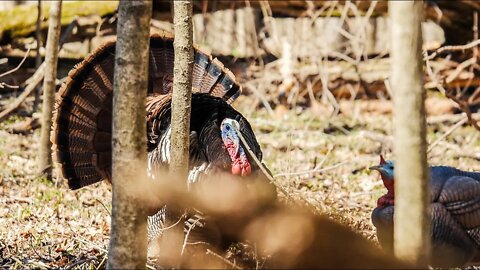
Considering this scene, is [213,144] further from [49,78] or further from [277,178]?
[49,78]

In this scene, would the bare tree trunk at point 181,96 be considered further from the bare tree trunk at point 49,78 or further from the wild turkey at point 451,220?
the bare tree trunk at point 49,78

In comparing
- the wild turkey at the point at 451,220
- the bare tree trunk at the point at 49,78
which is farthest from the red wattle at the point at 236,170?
the bare tree trunk at the point at 49,78

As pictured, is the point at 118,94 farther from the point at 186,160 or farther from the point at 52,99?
the point at 52,99

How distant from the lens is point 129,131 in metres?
3.09

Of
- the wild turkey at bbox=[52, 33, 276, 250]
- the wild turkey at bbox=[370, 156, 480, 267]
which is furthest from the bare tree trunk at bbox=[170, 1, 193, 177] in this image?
the wild turkey at bbox=[370, 156, 480, 267]

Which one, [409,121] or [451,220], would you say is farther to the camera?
[451,220]

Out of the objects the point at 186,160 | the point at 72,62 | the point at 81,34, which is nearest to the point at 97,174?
the point at 186,160

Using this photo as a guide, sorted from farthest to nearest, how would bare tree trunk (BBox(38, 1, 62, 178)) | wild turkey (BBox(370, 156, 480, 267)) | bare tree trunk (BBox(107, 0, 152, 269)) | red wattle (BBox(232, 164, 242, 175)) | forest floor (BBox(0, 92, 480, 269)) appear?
bare tree trunk (BBox(38, 1, 62, 178)), forest floor (BBox(0, 92, 480, 269)), red wattle (BBox(232, 164, 242, 175)), wild turkey (BBox(370, 156, 480, 267)), bare tree trunk (BBox(107, 0, 152, 269))

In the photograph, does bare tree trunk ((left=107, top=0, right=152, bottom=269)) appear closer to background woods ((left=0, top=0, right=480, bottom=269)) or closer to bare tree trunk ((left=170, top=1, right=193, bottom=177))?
background woods ((left=0, top=0, right=480, bottom=269))

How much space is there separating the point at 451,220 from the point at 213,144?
152 centimetres

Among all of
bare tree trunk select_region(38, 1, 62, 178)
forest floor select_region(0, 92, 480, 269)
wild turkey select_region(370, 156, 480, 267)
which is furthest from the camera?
bare tree trunk select_region(38, 1, 62, 178)

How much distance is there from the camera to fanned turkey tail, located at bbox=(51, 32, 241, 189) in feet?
17.1

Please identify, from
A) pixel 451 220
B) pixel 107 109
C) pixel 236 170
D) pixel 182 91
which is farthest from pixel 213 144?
pixel 451 220

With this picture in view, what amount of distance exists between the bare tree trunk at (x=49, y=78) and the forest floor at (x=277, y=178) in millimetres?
252
